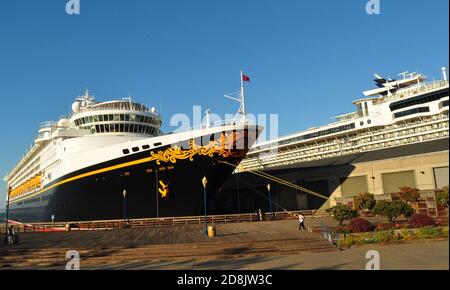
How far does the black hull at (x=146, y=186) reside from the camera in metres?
27.3

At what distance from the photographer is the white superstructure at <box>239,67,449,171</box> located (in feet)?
166

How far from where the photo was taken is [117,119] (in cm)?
3441

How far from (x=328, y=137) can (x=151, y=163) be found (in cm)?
5364

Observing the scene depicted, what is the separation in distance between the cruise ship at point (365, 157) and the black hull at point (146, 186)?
15.2 metres

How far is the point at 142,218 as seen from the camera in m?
28.2

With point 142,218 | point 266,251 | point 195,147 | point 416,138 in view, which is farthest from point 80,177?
point 416,138

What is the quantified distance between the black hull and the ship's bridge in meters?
7.27

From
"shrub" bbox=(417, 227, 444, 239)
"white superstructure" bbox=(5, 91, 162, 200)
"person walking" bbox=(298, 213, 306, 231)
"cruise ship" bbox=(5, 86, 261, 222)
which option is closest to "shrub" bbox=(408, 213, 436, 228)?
"shrub" bbox=(417, 227, 444, 239)

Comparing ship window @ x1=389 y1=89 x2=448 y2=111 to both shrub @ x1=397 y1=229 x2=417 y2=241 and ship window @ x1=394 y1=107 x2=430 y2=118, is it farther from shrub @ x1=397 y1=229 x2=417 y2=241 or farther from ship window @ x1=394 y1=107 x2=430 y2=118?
shrub @ x1=397 y1=229 x2=417 y2=241

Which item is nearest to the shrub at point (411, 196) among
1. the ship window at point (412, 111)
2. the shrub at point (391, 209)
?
the shrub at point (391, 209)

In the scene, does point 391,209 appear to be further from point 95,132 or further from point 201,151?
point 95,132

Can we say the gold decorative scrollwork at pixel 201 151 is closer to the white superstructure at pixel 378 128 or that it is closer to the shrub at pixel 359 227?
the shrub at pixel 359 227

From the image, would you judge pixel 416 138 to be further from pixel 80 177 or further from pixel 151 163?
pixel 80 177
